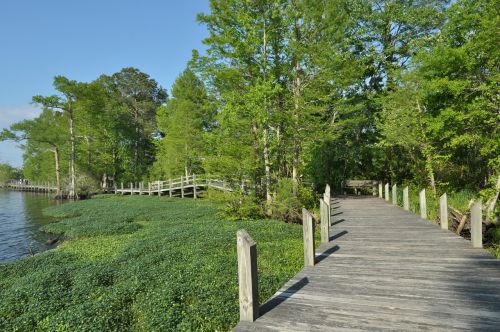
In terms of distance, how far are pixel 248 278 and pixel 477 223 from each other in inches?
254

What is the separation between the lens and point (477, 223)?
774 cm

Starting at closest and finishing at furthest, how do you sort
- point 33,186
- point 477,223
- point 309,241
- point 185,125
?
1. point 309,241
2. point 477,223
3. point 185,125
4. point 33,186

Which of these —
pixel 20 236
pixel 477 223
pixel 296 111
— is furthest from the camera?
pixel 20 236

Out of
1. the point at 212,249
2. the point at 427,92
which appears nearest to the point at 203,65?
the point at 212,249

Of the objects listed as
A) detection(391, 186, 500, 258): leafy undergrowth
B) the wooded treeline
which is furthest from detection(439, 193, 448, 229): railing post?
the wooded treeline

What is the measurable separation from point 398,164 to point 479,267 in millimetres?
18461

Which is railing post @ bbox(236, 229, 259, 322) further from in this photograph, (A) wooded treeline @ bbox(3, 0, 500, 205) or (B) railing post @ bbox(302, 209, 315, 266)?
(A) wooded treeline @ bbox(3, 0, 500, 205)

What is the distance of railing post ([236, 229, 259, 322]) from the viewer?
441 cm

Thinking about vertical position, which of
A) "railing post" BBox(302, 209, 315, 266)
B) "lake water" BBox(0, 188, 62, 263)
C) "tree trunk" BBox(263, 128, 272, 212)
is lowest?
"lake water" BBox(0, 188, 62, 263)

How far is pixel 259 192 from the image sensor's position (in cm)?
1758

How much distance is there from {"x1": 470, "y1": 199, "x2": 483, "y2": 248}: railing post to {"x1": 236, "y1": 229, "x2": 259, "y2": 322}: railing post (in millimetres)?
6180

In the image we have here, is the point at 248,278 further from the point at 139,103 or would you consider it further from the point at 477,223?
the point at 139,103

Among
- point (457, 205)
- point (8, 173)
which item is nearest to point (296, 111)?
point (457, 205)

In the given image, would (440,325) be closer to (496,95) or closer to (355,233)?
(355,233)
